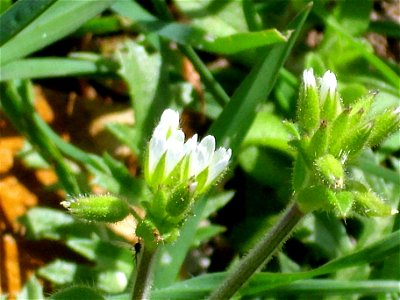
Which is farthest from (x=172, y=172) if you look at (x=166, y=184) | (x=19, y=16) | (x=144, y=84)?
(x=144, y=84)

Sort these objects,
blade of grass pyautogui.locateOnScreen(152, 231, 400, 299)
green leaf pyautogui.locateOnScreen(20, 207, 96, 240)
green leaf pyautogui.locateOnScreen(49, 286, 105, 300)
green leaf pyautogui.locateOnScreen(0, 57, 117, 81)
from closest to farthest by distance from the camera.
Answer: green leaf pyautogui.locateOnScreen(49, 286, 105, 300)
blade of grass pyautogui.locateOnScreen(152, 231, 400, 299)
green leaf pyautogui.locateOnScreen(0, 57, 117, 81)
green leaf pyautogui.locateOnScreen(20, 207, 96, 240)

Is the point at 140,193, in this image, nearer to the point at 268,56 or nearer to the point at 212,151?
the point at 268,56

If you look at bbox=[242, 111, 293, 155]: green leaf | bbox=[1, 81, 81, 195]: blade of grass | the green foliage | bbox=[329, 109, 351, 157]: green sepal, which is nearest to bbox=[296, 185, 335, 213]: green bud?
bbox=[329, 109, 351, 157]: green sepal

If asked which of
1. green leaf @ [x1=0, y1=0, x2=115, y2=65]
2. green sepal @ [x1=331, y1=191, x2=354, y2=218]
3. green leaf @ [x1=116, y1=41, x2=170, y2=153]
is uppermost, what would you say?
green leaf @ [x1=0, y1=0, x2=115, y2=65]

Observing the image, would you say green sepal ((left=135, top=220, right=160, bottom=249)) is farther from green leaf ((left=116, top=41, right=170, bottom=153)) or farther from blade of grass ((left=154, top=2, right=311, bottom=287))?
green leaf ((left=116, top=41, right=170, bottom=153))

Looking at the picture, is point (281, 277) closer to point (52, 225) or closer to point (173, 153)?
point (173, 153)

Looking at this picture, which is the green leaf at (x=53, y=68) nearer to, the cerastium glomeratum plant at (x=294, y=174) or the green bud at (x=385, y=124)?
the cerastium glomeratum plant at (x=294, y=174)

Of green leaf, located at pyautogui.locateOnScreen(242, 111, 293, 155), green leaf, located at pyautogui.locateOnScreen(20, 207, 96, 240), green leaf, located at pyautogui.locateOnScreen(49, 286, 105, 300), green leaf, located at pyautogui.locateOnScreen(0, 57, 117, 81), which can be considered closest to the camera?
green leaf, located at pyautogui.locateOnScreen(49, 286, 105, 300)
